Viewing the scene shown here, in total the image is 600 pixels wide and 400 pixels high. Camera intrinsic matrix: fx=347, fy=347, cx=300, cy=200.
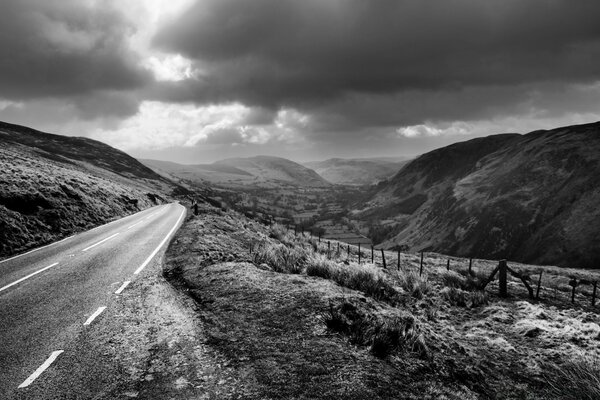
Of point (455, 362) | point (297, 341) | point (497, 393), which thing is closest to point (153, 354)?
point (297, 341)

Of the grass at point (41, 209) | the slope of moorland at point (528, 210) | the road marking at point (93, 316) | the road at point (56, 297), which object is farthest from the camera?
the slope of moorland at point (528, 210)

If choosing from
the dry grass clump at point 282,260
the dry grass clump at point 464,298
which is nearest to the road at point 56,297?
the dry grass clump at point 282,260

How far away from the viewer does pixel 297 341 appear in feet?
22.6

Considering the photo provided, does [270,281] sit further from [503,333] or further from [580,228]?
[580,228]

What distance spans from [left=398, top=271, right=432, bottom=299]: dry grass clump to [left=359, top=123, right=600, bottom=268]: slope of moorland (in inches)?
2402

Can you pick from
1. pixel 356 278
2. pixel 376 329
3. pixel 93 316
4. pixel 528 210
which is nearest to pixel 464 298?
pixel 356 278

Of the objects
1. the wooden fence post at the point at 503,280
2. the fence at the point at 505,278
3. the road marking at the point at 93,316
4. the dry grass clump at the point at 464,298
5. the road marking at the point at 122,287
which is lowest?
the fence at the point at 505,278

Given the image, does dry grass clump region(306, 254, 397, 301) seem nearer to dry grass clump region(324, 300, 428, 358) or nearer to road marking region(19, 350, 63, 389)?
dry grass clump region(324, 300, 428, 358)

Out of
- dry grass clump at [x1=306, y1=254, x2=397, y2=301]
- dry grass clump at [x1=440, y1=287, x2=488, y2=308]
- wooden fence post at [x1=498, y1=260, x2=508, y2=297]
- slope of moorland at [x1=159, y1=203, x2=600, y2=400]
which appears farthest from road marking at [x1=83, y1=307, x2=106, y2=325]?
wooden fence post at [x1=498, y1=260, x2=508, y2=297]

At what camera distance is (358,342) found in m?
6.94

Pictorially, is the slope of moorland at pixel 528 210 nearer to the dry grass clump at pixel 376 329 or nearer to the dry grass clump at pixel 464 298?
the dry grass clump at pixel 464 298

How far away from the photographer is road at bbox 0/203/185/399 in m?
6.16

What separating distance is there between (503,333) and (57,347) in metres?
11.4

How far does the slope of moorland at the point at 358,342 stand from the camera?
560cm
